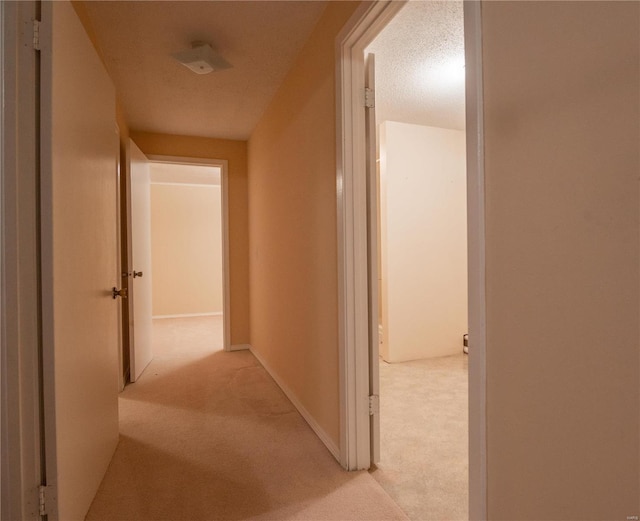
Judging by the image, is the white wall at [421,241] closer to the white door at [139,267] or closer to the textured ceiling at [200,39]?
the textured ceiling at [200,39]

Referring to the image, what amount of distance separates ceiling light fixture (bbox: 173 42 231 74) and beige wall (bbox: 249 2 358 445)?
530mm

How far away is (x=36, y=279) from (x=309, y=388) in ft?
5.32

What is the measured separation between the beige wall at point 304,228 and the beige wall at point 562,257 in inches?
40.9

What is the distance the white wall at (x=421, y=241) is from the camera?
361cm

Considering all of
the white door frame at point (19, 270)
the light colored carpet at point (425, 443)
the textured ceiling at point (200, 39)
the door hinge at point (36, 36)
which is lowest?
the light colored carpet at point (425, 443)

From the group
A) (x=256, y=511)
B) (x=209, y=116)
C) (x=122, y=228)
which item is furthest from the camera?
(x=209, y=116)

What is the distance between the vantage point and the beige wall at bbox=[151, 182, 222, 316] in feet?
21.0

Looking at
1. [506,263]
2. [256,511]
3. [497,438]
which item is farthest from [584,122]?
[256,511]

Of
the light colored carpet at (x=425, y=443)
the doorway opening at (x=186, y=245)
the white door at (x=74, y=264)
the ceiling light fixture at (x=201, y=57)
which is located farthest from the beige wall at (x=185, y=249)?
the white door at (x=74, y=264)

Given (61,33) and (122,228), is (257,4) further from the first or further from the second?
(122,228)

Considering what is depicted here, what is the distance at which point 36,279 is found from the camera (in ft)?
3.97

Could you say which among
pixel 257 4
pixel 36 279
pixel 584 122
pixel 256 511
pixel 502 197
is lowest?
pixel 256 511

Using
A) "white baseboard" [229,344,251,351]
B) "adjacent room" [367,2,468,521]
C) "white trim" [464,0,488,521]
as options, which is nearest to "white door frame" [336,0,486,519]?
"adjacent room" [367,2,468,521]

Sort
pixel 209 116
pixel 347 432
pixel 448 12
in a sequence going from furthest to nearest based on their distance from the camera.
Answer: pixel 209 116
pixel 448 12
pixel 347 432
